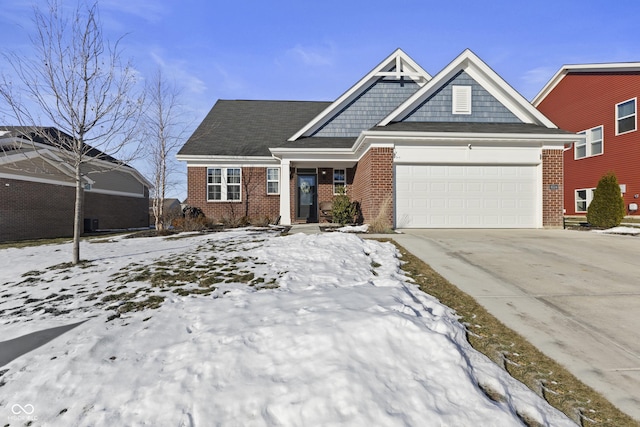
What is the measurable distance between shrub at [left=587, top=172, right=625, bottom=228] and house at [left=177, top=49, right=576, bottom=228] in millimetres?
1679

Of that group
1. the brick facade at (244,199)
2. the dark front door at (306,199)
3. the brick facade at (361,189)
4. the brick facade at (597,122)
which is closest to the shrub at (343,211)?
the brick facade at (361,189)

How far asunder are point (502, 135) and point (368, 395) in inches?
438

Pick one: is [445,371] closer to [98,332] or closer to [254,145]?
[98,332]

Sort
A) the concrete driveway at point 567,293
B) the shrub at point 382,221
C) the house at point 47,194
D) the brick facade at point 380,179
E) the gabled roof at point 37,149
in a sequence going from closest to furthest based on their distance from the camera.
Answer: the concrete driveway at point 567,293 < the gabled roof at point 37,149 < the shrub at point 382,221 < the brick facade at point 380,179 < the house at point 47,194

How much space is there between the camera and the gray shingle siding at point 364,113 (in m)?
14.3

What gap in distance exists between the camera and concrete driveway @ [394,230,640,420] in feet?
8.49

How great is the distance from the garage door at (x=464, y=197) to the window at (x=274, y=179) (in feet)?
21.8

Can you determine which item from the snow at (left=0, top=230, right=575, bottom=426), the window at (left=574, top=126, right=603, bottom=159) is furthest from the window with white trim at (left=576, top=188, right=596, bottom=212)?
the snow at (left=0, top=230, right=575, bottom=426)

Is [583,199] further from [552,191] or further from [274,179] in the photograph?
[274,179]

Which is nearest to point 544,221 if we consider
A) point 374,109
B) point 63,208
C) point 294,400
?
point 374,109

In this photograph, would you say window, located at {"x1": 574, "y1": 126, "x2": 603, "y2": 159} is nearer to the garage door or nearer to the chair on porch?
the garage door

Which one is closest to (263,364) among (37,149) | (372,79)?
(37,149)

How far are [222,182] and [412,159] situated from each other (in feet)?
30.4

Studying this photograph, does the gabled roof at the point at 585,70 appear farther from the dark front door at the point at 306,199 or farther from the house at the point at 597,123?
the dark front door at the point at 306,199
